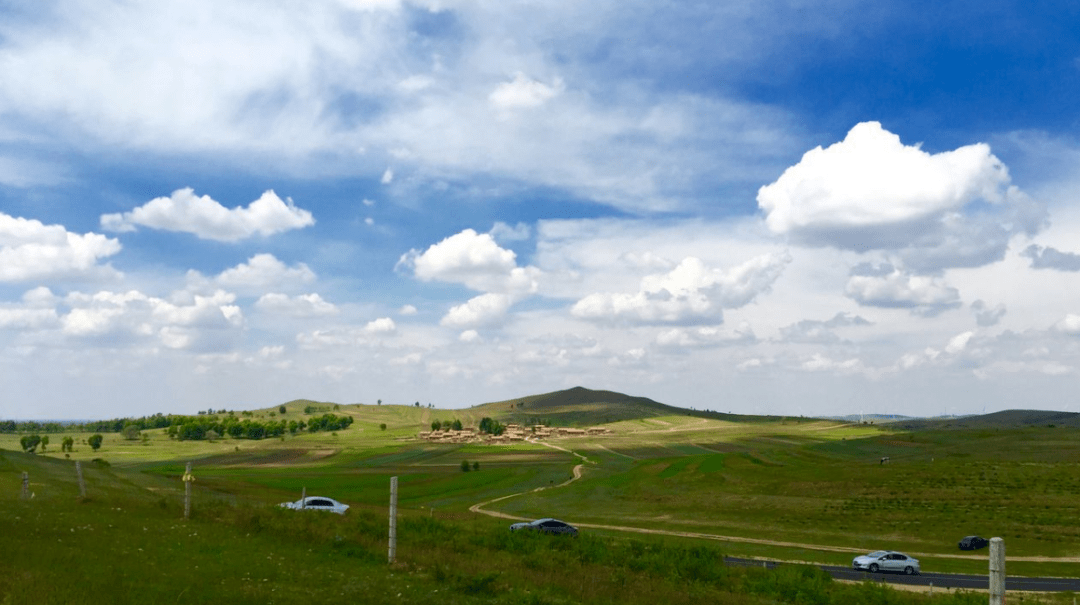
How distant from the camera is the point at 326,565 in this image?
23766 millimetres

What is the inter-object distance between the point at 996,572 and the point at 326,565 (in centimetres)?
1984

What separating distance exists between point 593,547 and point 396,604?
19010mm

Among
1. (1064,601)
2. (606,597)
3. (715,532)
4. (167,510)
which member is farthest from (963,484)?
(167,510)

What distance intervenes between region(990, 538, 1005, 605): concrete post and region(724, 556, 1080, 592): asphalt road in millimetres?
34087

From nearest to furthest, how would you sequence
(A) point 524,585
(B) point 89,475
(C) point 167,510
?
(A) point 524,585, (C) point 167,510, (B) point 89,475

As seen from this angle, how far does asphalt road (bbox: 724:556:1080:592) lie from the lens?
44.4m

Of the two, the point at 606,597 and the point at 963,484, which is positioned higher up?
the point at 606,597

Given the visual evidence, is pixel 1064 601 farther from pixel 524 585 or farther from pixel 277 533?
pixel 277 533

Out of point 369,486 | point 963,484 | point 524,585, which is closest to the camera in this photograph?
point 524,585

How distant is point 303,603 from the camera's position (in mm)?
A: 18109

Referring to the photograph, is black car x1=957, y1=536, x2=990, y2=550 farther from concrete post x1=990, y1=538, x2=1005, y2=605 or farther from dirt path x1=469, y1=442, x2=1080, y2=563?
concrete post x1=990, y1=538, x2=1005, y2=605

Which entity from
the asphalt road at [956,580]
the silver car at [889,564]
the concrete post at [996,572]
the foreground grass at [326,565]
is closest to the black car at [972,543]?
the asphalt road at [956,580]

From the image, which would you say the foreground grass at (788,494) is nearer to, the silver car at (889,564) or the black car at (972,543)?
the black car at (972,543)

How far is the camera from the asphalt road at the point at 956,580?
44375mm
